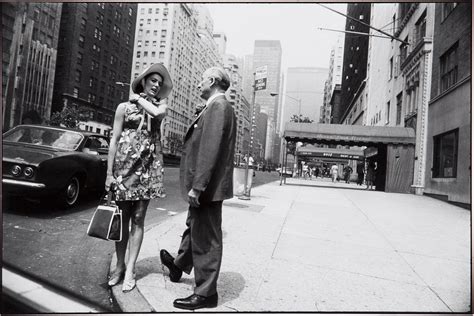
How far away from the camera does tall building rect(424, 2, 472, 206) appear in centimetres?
1144

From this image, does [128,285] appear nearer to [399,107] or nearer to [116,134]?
[116,134]

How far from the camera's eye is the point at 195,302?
2.62m

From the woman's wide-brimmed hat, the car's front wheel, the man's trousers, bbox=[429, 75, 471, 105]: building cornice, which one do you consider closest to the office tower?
the woman's wide-brimmed hat

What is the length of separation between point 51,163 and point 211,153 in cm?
389

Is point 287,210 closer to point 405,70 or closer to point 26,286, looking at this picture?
point 26,286

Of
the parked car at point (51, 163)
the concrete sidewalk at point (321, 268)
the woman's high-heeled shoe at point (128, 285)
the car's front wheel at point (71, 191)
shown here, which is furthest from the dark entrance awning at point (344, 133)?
the woman's high-heeled shoe at point (128, 285)

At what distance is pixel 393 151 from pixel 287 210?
38.3 feet

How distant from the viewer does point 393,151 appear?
706 inches

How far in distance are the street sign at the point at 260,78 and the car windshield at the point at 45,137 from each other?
5041mm

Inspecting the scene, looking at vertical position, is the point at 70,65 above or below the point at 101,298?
above

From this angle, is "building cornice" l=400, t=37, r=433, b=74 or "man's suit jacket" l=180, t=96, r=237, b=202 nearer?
"man's suit jacket" l=180, t=96, r=237, b=202

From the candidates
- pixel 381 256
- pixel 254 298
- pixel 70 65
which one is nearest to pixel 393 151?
pixel 381 256

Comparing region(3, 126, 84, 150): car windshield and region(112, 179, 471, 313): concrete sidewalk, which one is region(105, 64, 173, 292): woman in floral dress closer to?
region(112, 179, 471, 313): concrete sidewalk

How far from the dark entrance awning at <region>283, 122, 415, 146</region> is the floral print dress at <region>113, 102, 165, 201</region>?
17120 millimetres
